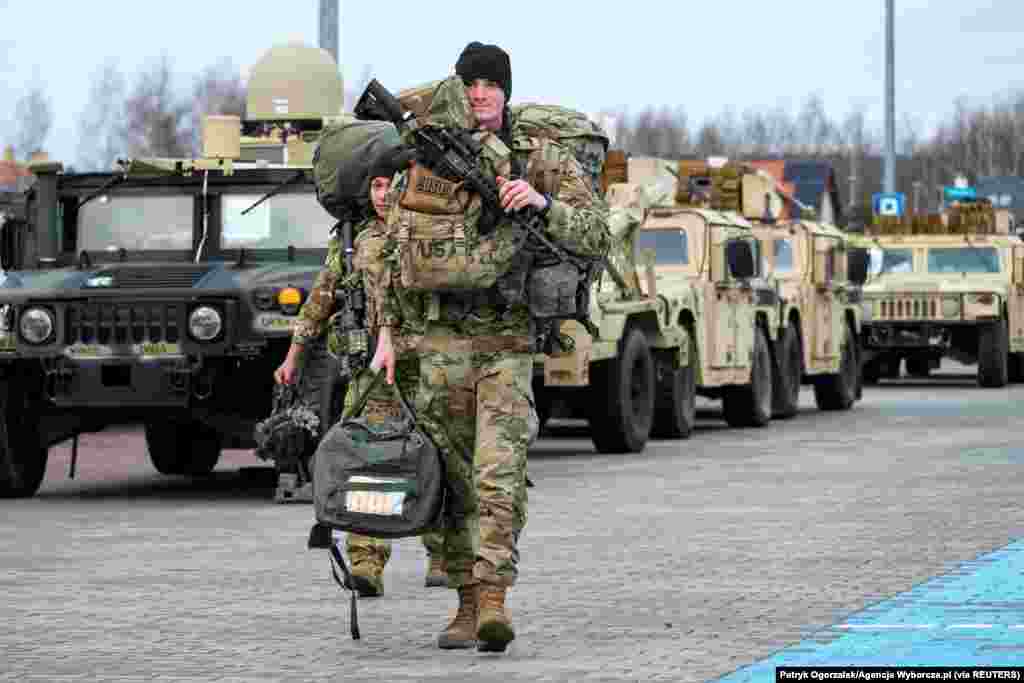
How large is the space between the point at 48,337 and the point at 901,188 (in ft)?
453

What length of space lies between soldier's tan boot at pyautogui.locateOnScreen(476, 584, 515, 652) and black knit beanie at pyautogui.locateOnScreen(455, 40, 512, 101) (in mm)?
1626

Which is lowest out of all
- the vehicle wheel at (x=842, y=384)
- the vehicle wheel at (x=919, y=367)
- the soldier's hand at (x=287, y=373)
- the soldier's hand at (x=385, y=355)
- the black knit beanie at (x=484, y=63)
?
the vehicle wheel at (x=919, y=367)

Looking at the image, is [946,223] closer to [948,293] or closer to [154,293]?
[948,293]

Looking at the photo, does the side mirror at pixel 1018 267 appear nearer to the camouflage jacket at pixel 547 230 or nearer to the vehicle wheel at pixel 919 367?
the vehicle wheel at pixel 919 367

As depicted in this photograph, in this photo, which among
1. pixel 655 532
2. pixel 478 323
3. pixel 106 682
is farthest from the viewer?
pixel 655 532

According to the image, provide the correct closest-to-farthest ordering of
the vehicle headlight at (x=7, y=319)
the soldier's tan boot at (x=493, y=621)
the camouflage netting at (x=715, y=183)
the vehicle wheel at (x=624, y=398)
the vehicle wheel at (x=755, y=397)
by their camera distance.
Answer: the soldier's tan boot at (x=493, y=621) < the vehicle headlight at (x=7, y=319) < the vehicle wheel at (x=624, y=398) < the vehicle wheel at (x=755, y=397) < the camouflage netting at (x=715, y=183)

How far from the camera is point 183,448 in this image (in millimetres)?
17672

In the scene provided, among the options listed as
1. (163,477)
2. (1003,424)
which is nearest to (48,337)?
(163,477)

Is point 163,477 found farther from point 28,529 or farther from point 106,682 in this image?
point 106,682

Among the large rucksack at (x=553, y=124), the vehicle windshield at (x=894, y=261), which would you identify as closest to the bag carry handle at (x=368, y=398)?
the large rucksack at (x=553, y=124)

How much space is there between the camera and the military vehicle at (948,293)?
31422mm

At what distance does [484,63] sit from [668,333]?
38.0ft

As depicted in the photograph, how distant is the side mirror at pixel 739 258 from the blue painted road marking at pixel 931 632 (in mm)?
10826

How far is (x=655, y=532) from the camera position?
1259 centimetres
